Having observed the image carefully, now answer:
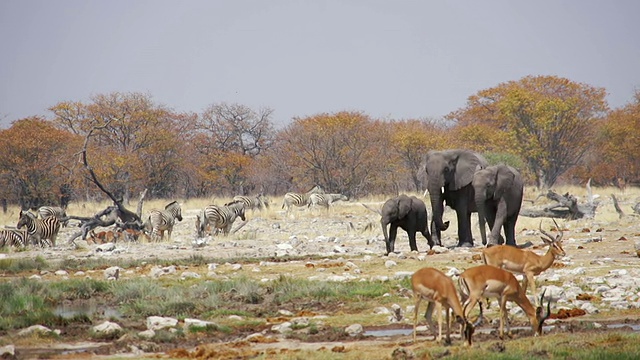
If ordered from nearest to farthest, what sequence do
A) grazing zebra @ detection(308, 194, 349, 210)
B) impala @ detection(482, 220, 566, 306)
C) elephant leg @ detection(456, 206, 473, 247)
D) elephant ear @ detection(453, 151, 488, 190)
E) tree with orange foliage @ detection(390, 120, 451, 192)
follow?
impala @ detection(482, 220, 566, 306), elephant leg @ detection(456, 206, 473, 247), elephant ear @ detection(453, 151, 488, 190), grazing zebra @ detection(308, 194, 349, 210), tree with orange foliage @ detection(390, 120, 451, 192)

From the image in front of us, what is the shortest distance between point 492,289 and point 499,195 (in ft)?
38.4

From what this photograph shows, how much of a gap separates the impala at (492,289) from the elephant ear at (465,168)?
13.0 meters

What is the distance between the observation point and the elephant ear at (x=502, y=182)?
2219cm

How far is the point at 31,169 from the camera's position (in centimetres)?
5694

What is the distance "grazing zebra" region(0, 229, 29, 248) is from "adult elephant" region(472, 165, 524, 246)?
13.6 metres

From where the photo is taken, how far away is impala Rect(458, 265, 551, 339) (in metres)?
10.7

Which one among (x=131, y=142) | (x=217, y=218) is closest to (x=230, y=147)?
(x=131, y=142)

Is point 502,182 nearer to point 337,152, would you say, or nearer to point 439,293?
point 439,293

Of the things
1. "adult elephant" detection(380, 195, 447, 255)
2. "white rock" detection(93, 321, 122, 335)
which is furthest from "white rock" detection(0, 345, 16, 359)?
"adult elephant" detection(380, 195, 447, 255)

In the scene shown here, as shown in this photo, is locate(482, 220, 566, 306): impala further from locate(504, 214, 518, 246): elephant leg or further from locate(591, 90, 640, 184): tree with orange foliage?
locate(591, 90, 640, 184): tree with orange foliage

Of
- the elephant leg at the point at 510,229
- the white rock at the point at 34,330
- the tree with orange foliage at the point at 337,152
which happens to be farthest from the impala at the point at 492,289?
the tree with orange foliage at the point at 337,152

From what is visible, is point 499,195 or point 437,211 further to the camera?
point 437,211

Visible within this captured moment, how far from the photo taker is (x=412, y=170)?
61.0 metres

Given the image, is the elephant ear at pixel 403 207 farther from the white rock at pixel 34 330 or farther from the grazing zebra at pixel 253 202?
the grazing zebra at pixel 253 202
